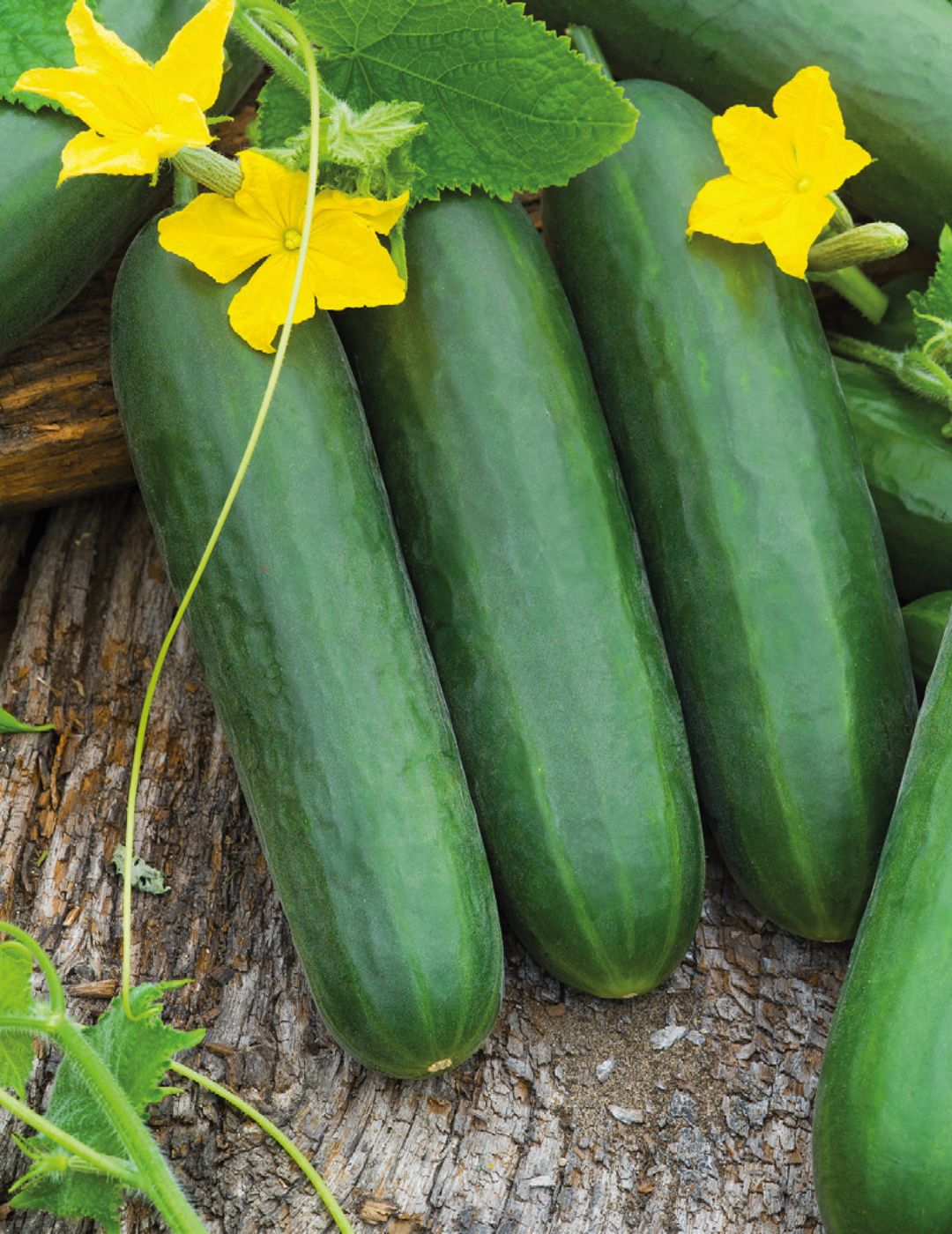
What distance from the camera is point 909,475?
6.15 ft

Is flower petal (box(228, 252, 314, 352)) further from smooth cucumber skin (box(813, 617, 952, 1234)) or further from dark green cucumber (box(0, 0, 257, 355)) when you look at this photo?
smooth cucumber skin (box(813, 617, 952, 1234))

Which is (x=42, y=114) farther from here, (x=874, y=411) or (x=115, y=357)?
(x=874, y=411)

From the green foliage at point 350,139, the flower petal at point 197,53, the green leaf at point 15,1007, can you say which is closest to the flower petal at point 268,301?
the green foliage at point 350,139

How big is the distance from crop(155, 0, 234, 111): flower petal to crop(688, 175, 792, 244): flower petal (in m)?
0.62

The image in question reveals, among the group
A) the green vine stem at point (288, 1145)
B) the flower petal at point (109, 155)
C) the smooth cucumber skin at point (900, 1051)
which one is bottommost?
the green vine stem at point (288, 1145)

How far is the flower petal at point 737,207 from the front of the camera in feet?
5.47

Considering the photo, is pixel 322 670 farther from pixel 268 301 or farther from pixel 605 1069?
Answer: pixel 605 1069

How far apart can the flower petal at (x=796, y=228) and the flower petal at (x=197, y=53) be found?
0.69m

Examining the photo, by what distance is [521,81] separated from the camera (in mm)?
1597

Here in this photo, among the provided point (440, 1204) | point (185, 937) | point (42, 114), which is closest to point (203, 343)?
point (42, 114)

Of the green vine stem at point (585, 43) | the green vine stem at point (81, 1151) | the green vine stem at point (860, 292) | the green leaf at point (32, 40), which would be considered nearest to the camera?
the green vine stem at point (81, 1151)

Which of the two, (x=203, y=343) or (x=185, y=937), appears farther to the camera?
(x=185, y=937)

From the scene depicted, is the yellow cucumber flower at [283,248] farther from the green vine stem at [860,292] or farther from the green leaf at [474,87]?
the green vine stem at [860,292]

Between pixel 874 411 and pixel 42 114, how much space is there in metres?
1.18
